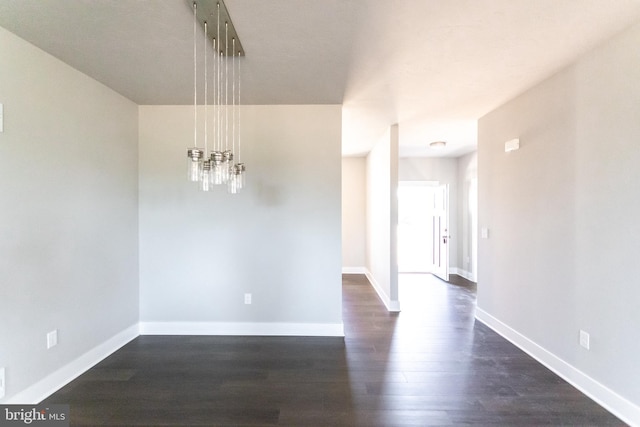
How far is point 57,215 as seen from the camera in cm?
219

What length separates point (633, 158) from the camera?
1804 mm

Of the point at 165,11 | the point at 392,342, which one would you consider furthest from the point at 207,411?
the point at 165,11

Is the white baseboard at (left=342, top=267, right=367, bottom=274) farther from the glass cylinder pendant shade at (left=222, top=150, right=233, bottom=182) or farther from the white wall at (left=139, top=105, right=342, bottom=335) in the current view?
the glass cylinder pendant shade at (left=222, top=150, right=233, bottom=182)

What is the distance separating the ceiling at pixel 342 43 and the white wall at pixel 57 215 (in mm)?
252

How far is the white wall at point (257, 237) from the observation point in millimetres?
3109

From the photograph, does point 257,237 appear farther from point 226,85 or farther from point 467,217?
point 467,217

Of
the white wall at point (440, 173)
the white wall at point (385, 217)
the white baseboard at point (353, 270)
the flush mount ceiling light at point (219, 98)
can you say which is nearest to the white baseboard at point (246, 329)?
the white wall at point (385, 217)

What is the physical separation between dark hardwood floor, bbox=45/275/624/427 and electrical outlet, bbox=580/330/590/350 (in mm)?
363

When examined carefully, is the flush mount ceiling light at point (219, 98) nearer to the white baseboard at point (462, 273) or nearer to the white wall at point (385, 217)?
the white wall at point (385, 217)

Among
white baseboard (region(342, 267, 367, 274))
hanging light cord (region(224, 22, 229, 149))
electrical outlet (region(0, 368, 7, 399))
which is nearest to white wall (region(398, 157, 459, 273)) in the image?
white baseboard (region(342, 267, 367, 274))

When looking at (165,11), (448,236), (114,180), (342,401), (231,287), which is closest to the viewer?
(165,11)

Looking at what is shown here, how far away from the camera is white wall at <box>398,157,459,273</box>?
619 centimetres

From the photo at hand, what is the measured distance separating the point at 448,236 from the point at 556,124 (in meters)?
3.85

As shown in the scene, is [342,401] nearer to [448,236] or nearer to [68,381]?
[68,381]
